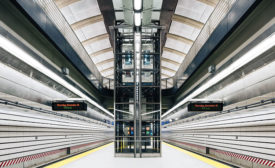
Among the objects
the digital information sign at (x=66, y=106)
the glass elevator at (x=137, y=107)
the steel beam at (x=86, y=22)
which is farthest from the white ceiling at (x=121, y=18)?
the digital information sign at (x=66, y=106)

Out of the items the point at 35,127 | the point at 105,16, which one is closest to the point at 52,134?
the point at 35,127

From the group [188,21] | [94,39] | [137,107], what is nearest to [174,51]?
[188,21]

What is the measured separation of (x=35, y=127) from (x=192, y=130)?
904cm

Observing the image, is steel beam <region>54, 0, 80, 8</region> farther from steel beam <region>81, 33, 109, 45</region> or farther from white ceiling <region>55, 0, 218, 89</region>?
steel beam <region>81, 33, 109, 45</region>

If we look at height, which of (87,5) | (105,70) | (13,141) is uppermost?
(87,5)

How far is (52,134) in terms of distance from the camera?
8.59 m

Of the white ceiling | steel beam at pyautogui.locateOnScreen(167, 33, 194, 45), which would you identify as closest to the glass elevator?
the white ceiling

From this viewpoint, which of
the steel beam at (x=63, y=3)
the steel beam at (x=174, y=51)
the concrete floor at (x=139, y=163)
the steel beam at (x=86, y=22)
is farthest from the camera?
the steel beam at (x=174, y=51)

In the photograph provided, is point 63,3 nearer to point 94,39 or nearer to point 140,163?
point 94,39

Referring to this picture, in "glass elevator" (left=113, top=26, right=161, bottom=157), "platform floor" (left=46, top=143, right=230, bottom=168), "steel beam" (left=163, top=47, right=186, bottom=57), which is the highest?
"steel beam" (left=163, top=47, right=186, bottom=57)

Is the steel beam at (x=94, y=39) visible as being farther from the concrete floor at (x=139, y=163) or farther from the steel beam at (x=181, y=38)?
the concrete floor at (x=139, y=163)

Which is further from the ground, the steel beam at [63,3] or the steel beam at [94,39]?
the steel beam at [63,3]

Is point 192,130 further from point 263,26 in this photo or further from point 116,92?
point 263,26

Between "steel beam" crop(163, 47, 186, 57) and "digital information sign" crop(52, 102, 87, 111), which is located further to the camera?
"steel beam" crop(163, 47, 186, 57)
